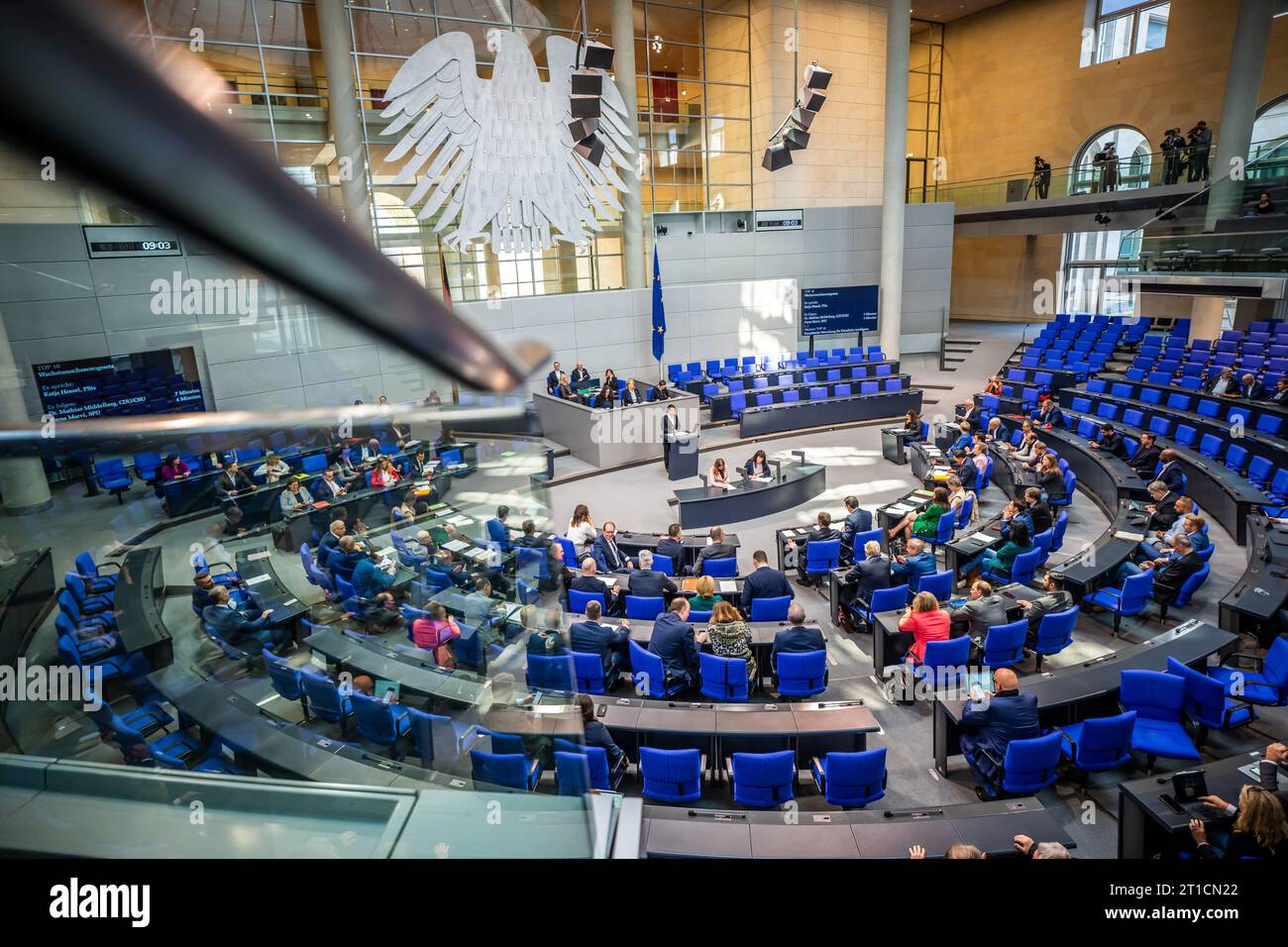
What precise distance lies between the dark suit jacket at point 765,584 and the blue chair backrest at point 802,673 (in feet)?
4.06

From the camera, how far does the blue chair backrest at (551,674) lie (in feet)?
12.8

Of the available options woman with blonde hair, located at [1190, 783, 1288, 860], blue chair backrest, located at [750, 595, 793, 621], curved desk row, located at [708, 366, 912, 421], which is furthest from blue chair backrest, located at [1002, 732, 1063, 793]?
curved desk row, located at [708, 366, 912, 421]

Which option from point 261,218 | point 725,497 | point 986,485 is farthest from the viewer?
point 986,485

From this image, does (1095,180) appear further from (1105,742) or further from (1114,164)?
(1105,742)

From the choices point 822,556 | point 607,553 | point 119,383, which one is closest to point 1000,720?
point 822,556

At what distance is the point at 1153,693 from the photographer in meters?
5.89

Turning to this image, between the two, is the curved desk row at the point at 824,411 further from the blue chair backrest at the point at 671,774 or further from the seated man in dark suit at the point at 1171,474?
the blue chair backrest at the point at 671,774

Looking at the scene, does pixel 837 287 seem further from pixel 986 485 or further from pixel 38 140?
pixel 38 140

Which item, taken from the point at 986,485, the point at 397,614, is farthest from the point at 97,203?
the point at 986,485

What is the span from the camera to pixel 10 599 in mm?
5836

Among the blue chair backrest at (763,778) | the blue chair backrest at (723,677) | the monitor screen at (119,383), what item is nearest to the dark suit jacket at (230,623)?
the monitor screen at (119,383)

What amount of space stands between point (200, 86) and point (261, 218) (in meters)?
0.16

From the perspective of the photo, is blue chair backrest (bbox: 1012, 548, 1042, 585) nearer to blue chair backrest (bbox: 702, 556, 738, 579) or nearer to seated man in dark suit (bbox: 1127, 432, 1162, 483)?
blue chair backrest (bbox: 702, 556, 738, 579)

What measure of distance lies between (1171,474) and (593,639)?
8564 millimetres
